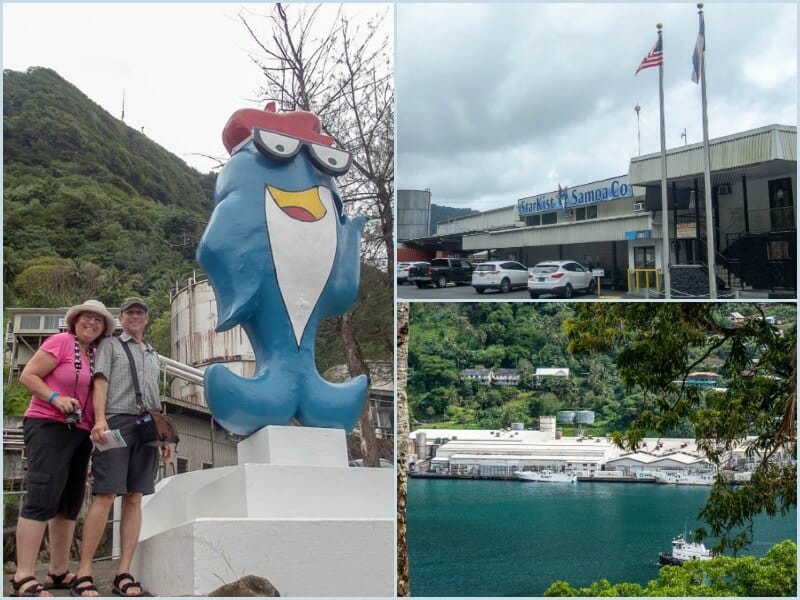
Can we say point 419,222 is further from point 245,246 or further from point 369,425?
point 369,425

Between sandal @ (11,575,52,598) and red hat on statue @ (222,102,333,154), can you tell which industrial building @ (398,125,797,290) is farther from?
sandal @ (11,575,52,598)

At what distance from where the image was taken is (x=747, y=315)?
650cm

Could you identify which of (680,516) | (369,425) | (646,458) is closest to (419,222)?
(646,458)

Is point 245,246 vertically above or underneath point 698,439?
above

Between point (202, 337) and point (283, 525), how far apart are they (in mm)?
11521

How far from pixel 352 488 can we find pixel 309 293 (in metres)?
1.12

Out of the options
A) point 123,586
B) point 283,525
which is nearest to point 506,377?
point 283,525

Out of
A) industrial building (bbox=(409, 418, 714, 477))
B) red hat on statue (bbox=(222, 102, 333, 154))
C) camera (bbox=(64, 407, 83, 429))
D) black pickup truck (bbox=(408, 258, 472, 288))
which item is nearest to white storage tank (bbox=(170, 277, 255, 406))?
black pickup truck (bbox=(408, 258, 472, 288))

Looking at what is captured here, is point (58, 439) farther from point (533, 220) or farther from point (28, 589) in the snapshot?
point (533, 220)

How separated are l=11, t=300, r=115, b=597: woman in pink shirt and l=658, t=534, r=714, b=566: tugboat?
5.20m

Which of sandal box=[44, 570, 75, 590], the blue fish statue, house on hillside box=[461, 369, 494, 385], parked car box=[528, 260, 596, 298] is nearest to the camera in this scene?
sandal box=[44, 570, 75, 590]

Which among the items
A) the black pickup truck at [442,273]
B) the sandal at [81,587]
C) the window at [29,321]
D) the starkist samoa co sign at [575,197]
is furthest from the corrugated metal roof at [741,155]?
the window at [29,321]

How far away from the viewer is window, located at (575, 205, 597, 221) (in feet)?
36.7

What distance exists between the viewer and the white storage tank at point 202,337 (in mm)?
14594
